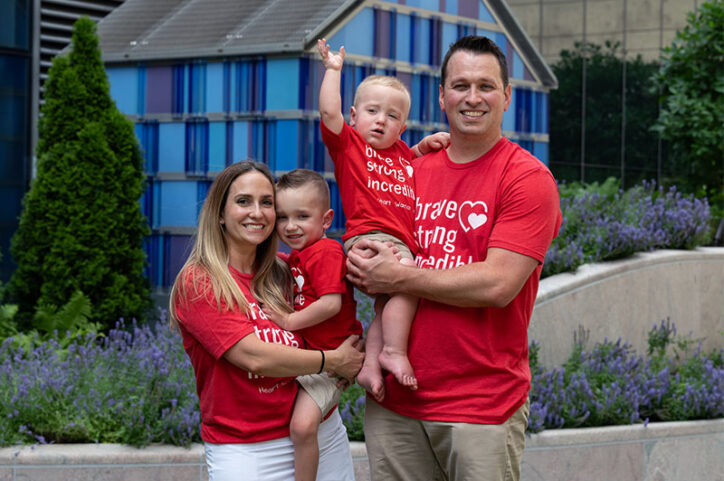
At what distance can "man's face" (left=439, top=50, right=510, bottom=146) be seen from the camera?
3.23 metres

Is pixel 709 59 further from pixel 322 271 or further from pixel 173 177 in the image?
pixel 322 271

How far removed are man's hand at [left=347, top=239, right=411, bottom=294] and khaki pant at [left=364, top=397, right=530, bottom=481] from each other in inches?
19.3

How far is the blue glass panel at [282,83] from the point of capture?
28.0 ft

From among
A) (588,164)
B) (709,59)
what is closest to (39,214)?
(709,59)

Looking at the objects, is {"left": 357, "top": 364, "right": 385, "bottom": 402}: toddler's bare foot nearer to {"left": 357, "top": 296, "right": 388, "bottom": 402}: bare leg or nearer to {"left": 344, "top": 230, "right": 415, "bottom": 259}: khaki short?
{"left": 357, "top": 296, "right": 388, "bottom": 402}: bare leg

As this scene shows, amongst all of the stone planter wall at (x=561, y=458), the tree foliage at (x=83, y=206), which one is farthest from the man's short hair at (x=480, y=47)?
the tree foliage at (x=83, y=206)

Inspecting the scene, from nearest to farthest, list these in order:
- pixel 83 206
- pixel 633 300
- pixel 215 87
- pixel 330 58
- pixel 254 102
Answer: pixel 330 58, pixel 633 300, pixel 83 206, pixel 254 102, pixel 215 87

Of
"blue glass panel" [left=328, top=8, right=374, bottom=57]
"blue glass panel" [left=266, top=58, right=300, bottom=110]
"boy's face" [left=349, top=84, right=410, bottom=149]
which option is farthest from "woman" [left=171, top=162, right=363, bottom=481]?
"blue glass panel" [left=328, top=8, right=374, bottom=57]

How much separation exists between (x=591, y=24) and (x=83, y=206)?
12.0 meters

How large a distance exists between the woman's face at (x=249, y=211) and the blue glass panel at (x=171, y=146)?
20.0 feet

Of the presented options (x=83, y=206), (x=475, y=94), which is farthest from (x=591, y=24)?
(x=475, y=94)

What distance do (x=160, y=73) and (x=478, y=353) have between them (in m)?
6.99

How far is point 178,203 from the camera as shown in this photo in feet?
30.6

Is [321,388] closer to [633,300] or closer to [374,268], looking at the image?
[374,268]
